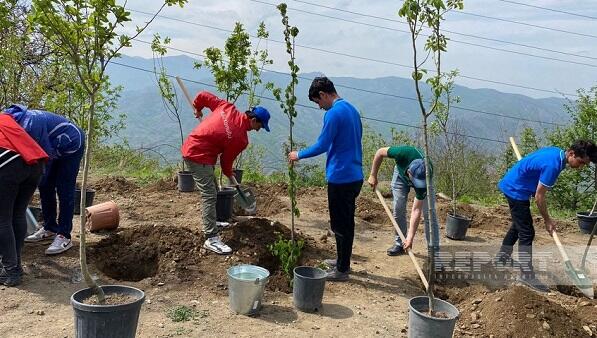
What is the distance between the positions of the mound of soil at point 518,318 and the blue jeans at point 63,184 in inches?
145

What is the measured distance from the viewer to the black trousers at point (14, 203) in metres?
3.57

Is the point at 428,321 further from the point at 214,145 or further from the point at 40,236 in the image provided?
the point at 40,236

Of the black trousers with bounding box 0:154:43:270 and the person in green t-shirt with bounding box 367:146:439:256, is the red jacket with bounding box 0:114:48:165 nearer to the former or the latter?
the black trousers with bounding box 0:154:43:270

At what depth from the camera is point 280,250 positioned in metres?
4.29

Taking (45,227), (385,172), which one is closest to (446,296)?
(45,227)

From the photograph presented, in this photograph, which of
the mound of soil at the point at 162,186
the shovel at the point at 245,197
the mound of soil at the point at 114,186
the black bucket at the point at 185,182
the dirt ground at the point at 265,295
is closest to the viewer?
the dirt ground at the point at 265,295

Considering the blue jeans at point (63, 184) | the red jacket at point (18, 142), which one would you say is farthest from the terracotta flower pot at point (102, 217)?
the red jacket at point (18, 142)

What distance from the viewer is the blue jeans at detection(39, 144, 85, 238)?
14.6 feet

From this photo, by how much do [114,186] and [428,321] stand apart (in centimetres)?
642

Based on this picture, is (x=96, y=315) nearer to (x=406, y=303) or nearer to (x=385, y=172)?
(x=406, y=303)

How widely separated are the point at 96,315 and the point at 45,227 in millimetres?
2607

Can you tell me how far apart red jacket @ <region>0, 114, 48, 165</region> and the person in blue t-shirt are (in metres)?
4.37

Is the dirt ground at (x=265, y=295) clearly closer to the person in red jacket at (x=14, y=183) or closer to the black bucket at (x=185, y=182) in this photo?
the person in red jacket at (x=14, y=183)

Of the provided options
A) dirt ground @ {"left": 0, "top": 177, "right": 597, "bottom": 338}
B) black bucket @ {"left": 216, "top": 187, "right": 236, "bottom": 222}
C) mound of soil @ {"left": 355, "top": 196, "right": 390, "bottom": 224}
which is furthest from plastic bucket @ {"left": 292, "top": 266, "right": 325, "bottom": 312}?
mound of soil @ {"left": 355, "top": 196, "right": 390, "bottom": 224}
